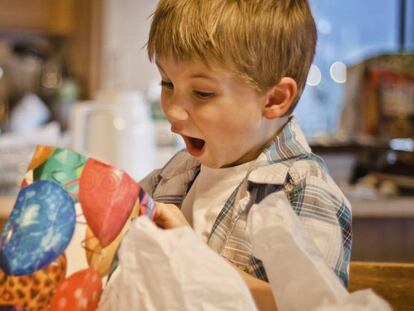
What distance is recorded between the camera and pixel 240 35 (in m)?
0.74

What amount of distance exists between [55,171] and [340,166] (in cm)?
242

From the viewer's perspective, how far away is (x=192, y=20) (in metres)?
0.75

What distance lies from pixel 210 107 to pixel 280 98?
0.09 metres

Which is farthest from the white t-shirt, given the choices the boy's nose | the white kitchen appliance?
the white kitchen appliance

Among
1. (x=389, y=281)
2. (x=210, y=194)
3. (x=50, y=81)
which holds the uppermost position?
(x=50, y=81)

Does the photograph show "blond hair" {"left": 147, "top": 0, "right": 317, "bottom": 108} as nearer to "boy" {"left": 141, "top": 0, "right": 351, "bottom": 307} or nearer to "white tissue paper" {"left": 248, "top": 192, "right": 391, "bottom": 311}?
"boy" {"left": 141, "top": 0, "right": 351, "bottom": 307}

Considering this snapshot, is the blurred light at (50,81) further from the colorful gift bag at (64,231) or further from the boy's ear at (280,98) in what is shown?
the colorful gift bag at (64,231)

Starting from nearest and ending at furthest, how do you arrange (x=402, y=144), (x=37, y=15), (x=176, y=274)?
(x=176, y=274)
(x=402, y=144)
(x=37, y=15)

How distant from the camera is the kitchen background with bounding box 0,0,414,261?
8.13 feet

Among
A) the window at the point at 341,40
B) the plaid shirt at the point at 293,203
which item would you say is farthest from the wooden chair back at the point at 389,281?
the window at the point at 341,40

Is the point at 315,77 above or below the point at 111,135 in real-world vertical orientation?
above

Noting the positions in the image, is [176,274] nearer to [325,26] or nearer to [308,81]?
[308,81]

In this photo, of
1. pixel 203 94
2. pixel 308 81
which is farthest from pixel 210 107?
pixel 308 81

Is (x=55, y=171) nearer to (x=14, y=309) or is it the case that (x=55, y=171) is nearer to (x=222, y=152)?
(x=14, y=309)
